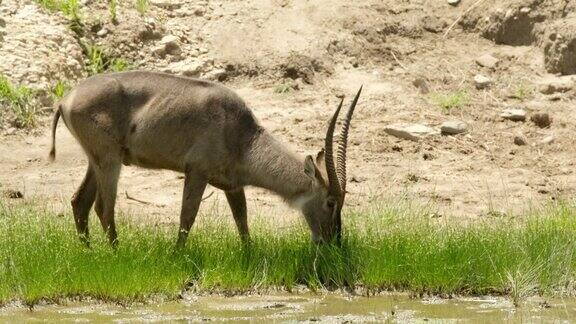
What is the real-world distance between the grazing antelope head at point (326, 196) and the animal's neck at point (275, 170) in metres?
0.14

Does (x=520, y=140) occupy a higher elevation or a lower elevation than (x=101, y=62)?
lower

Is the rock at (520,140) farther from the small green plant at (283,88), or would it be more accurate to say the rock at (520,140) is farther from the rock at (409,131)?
the small green plant at (283,88)

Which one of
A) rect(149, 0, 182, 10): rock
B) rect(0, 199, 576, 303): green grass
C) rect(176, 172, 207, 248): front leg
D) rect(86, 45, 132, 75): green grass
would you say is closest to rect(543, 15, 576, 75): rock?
rect(149, 0, 182, 10): rock

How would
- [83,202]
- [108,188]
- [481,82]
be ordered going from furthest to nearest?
1. [481,82]
2. [83,202]
3. [108,188]

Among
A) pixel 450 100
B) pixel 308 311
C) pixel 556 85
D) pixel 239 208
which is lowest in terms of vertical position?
pixel 308 311

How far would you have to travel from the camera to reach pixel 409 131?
49.2 feet

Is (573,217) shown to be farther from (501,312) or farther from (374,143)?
(374,143)

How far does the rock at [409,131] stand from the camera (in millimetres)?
14969

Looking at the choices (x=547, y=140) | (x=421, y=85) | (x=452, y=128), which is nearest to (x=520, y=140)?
(x=547, y=140)

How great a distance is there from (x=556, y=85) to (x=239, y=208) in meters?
5.37

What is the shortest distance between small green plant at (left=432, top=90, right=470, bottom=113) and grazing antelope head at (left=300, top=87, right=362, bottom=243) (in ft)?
12.9

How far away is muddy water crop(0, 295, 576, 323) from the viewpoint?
10.3 metres

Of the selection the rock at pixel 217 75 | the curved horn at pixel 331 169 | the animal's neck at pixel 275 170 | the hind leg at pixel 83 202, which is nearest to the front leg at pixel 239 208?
the animal's neck at pixel 275 170

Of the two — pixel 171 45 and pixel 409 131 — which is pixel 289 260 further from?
pixel 171 45
